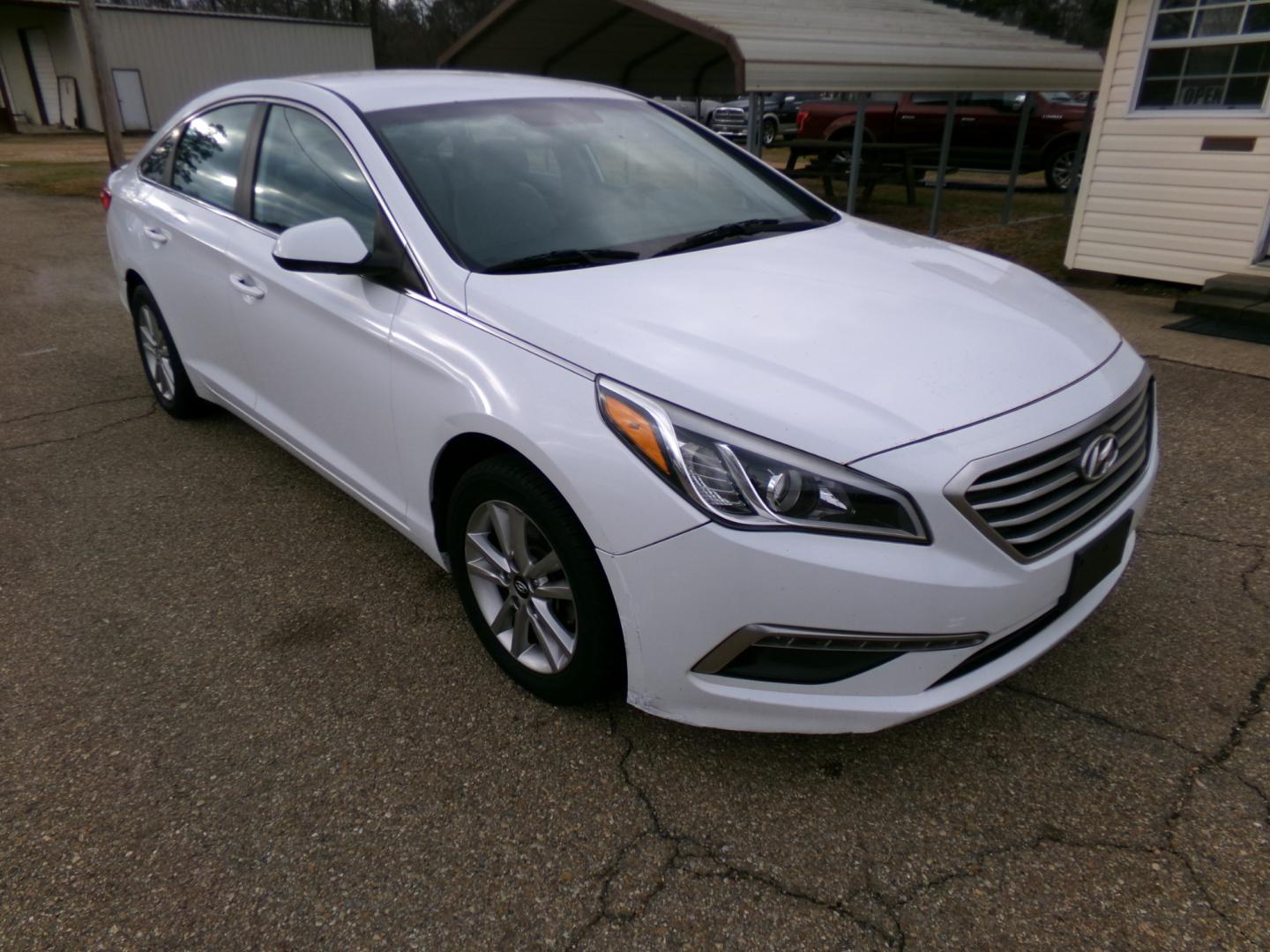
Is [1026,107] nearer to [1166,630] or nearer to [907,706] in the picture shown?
[1166,630]

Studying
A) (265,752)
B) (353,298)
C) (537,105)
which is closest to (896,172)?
(537,105)

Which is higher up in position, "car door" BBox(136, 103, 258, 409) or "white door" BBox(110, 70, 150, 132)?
"car door" BBox(136, 103, 258, 409)

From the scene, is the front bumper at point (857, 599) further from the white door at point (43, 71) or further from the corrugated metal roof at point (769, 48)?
the white door at point (43, 71)

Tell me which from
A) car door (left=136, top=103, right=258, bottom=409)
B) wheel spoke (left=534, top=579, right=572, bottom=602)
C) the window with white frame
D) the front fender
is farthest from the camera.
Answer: the window with white frame

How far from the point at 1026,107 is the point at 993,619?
10503 millimetres

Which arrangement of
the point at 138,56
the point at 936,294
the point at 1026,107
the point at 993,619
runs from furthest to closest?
the point at 138,56
the point at 1026,107
the point at 936,294
the point at 993,619

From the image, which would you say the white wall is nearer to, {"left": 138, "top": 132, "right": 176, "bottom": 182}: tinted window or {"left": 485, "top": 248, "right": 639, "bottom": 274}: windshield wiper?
{"left": 138, "top": 132, "right": 176, "bottom": 182}: tinted window

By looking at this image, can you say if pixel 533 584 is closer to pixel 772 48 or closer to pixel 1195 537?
pixel 1195 537

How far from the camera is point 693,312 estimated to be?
2303 mm

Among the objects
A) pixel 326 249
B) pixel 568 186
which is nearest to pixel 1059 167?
pixel 568 186

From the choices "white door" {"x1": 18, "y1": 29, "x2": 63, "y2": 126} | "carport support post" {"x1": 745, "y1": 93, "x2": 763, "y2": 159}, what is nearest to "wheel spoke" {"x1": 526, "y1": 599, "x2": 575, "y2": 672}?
"carport support post" {"x1": 745, "y1": 93, "x2": 763, "y2": 159}

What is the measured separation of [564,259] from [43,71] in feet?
109

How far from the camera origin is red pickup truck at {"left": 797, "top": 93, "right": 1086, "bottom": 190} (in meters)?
14.0

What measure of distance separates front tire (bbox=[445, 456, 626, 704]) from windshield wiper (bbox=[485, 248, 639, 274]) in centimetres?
57
